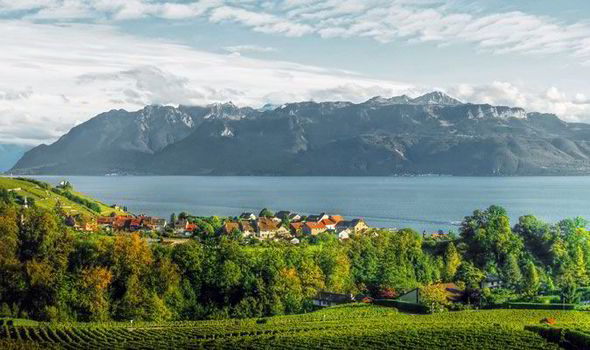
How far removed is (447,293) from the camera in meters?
60.5

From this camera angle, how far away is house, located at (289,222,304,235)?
95125mm

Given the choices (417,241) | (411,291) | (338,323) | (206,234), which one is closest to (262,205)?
(206,234)

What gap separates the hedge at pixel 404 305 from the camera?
179ft

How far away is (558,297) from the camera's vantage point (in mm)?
59375

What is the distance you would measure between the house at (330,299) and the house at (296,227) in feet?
114

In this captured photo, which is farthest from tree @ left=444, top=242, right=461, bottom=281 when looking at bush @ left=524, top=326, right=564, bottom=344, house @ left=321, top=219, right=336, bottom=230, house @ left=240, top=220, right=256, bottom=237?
house @ left=321, top=219, right=336, bottom=230

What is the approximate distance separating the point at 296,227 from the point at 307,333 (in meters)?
55.2

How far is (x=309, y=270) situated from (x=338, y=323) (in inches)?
523

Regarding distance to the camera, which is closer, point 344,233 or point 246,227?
point 246,227

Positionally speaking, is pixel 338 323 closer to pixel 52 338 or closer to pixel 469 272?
pixel 52 338

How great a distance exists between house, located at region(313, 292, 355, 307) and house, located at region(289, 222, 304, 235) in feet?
114

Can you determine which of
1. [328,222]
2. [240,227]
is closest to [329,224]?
[328,222]

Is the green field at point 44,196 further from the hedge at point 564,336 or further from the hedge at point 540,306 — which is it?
the hedge at point 564,336

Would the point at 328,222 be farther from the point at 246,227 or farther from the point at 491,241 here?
the point at 491,241
